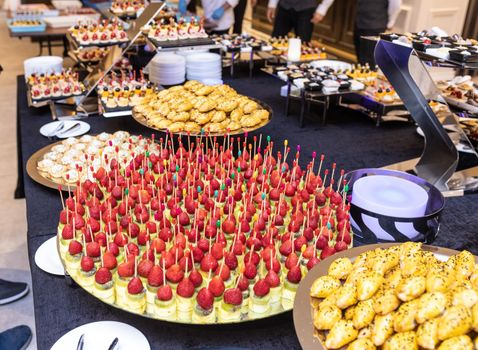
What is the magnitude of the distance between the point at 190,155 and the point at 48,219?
0.56 m

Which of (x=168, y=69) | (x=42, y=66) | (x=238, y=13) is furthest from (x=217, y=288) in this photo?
(x=238, y=13)

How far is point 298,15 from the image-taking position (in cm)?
426

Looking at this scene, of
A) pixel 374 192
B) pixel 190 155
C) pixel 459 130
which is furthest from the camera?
pixel 459 130

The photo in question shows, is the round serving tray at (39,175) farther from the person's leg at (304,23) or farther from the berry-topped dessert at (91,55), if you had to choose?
the person's leg at (304,23)

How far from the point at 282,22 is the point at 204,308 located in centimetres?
376

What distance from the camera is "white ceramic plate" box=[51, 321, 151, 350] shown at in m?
1.07

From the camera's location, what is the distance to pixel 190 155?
5.70ft

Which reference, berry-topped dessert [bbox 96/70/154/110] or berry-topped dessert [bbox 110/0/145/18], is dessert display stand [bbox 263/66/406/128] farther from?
berry-topped dessert [bbox 110/0/145/18]

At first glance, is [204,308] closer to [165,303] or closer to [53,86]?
[165,303]

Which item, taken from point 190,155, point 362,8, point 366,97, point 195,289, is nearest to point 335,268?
point 195,289

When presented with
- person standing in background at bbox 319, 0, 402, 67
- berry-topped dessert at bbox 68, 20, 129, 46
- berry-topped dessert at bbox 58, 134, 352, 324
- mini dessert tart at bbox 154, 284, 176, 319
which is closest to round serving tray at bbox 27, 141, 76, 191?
berry-topped dessert at bbox 58, 134, 352, 324

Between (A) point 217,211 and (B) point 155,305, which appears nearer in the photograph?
(B) point 155,305

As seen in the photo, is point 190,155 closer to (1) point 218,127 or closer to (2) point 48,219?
Answer: (1) point 218,127

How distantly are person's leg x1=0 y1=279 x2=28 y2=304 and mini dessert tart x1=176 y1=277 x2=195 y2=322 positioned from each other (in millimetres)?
1468
